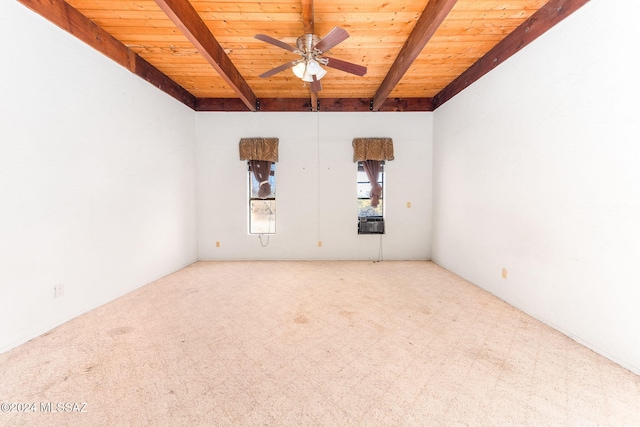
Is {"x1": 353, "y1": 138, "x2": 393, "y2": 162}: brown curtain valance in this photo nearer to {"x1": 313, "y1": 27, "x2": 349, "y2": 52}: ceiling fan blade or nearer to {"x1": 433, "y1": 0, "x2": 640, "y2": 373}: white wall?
{"x1": 433, "y1": 0, "x2": 640, "y2": 373}: white wall

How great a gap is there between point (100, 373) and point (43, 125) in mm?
2115

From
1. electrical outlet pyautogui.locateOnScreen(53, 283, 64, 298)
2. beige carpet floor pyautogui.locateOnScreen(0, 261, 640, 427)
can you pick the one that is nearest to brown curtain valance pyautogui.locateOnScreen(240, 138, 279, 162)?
beige carpet floor pyautogui.locateOnScreen(0, 261, 640, 427)

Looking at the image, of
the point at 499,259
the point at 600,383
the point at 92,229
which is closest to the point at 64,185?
the point at 92,229

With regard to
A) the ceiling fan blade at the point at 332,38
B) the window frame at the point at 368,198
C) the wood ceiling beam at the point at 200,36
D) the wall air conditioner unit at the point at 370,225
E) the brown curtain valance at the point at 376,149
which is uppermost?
the wood ceiling beam at the point at 200,36

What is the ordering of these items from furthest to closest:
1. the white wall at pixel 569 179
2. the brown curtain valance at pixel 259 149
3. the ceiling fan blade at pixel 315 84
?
the brown curtain valance at pixel 259 149, the ceiling fan blade at pixel 315 84, the white wall at pixel 569 179

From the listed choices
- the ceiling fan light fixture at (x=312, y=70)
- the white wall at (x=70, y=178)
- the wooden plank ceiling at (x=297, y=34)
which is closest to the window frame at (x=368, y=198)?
the wooden plank ceiling at (x=297, y=34)

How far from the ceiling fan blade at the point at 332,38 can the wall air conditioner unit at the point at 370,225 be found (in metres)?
2.91

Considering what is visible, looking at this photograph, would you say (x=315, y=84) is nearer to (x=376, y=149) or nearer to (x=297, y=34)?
(x=297, y=34)

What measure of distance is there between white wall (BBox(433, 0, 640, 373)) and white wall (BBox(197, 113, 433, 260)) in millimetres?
1312

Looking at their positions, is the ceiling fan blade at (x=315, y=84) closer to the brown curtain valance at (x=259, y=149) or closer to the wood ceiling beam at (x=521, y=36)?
the brown curtain valance at (x=259, y=149)

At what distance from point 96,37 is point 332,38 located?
2.48 m

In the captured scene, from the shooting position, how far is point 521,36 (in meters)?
2.62

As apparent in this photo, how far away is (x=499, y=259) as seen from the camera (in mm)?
3010

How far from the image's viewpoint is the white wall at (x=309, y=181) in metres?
4.66
